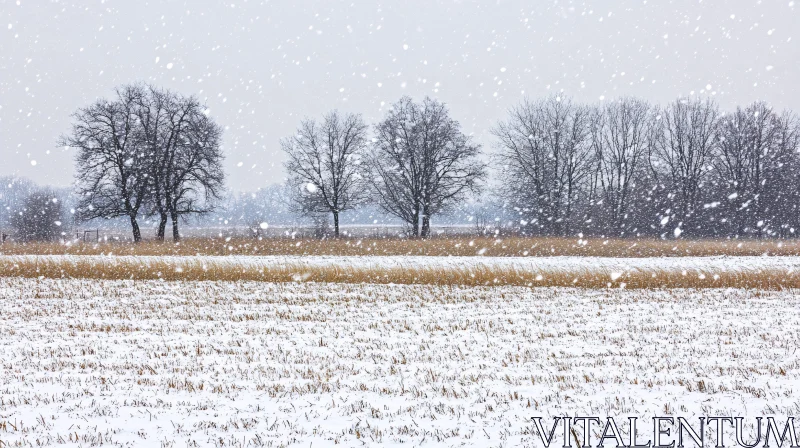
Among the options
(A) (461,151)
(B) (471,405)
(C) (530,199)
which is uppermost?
(A) (461,151)

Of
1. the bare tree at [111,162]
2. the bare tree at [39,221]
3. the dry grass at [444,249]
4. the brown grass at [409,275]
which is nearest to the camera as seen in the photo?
the brown grass at [409,275]

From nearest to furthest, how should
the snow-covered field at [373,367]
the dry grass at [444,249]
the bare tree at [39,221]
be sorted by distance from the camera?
the snow-covered field at [373,367], the dry grass at [444,249], the bare tree at [39,221]

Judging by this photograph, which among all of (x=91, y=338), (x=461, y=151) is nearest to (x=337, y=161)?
(x=461, y=151)

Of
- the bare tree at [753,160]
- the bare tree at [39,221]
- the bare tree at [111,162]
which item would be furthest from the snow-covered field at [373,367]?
the bare tree at [39,221]

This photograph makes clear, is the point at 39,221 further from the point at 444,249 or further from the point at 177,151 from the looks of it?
the point at 444,249

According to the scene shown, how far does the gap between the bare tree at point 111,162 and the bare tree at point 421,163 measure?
60.9ft

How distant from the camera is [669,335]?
11016mm

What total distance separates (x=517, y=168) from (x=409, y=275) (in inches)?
1181

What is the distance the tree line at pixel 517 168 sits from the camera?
140 feet

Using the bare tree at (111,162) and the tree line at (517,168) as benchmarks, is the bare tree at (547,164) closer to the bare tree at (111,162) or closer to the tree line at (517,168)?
the tree line at (517,168)

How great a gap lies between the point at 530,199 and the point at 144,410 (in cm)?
4414

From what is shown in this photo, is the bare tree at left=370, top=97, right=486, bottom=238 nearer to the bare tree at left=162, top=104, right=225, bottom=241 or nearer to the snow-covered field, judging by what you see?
the bare tree at left=162, top=104, right=225, bottom=241

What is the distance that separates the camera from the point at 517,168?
48.6m

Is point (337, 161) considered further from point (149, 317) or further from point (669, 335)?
point (669, 335)
